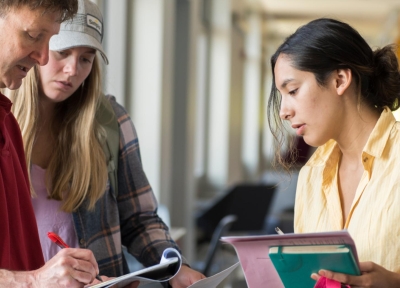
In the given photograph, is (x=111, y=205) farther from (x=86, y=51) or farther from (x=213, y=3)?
(x=213, y=3)

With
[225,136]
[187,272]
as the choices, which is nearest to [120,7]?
[187,272]

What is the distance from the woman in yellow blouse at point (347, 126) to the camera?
1.70 metres

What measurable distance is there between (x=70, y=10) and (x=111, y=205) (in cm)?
72

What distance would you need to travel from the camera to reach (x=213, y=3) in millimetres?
7777

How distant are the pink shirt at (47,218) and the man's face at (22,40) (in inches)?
20.0

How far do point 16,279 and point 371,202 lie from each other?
90 cm

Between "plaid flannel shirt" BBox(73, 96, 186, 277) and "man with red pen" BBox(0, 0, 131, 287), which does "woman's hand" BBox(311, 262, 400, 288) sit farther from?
"plaid flannel shirt" BBox(73, 96, 186, 277)

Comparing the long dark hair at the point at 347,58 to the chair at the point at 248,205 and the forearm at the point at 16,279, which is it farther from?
the chair at the point at 248,205

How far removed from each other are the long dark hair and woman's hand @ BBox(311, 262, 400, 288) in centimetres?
54

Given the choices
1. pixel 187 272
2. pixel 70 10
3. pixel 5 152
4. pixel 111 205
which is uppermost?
pixel 70 10

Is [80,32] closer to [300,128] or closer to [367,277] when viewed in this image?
[300,128]

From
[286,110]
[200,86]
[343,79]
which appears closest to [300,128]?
[286,110]

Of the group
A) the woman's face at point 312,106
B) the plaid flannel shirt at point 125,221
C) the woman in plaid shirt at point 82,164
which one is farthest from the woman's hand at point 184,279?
the woman's face at point 312,106

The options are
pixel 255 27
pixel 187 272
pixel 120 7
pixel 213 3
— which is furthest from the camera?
pixel 255 27
